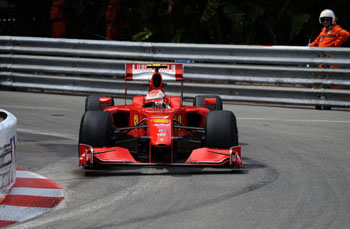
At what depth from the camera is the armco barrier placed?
17.5 ft

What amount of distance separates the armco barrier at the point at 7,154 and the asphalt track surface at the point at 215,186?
1.59 ft

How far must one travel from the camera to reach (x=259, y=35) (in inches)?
712

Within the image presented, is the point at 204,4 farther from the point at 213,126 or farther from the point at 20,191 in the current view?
the point at 20,191

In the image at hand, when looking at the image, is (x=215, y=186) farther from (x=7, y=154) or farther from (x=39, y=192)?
(x=7, y=154)

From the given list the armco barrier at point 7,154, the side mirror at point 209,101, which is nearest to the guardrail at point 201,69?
the side mirror at point 209,101

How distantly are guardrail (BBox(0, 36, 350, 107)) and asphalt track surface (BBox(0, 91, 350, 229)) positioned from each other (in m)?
2.53

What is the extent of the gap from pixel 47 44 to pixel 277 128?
6.37 meters

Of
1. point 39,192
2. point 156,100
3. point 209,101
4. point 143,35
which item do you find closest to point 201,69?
point 209,101

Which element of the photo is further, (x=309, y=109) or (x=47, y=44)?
(x=47, y=44)

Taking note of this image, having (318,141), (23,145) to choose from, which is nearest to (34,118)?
(23,145)

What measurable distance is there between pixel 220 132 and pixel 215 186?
1033 mm

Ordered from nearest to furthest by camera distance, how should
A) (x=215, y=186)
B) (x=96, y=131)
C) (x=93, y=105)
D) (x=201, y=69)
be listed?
(x=215, y=186), (x=96, y=131), (x=93, y=105), (x=201, y=69)

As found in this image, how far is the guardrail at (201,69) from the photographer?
12484 millimetres

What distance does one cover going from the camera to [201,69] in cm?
1323
